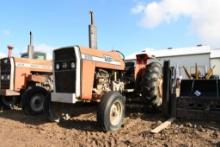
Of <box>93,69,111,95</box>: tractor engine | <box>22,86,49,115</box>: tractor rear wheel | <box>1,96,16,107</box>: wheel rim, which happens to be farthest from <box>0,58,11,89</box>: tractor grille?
<box>93,69,111,95</box>: tractor engine

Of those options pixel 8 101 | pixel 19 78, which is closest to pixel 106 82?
pixel 19 78

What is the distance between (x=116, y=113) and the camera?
23.5ft

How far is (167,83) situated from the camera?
7.93 m

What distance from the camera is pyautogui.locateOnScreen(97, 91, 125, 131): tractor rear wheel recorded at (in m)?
6.62

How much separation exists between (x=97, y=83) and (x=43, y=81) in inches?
139

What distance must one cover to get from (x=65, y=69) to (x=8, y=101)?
460cm

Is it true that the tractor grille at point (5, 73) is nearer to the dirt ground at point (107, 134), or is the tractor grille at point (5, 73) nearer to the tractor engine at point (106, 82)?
the dirt ground at point (107, 134)

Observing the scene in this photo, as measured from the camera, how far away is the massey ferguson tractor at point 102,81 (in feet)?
22.9

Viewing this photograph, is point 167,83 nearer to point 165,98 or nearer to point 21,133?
point 165,98

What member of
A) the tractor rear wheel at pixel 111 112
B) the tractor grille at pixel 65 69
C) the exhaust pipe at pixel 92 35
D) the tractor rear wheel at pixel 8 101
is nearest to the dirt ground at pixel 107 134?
the tractor rear wheel at pixel 111 112

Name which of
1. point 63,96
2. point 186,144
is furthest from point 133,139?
point 63,96

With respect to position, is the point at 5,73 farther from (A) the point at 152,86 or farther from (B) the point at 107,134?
(B) the point at 107,134

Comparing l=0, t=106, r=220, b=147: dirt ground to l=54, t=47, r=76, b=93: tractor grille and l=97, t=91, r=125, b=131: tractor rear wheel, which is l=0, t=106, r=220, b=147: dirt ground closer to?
l=97, t=91, r=125, b=131: tractor rear wheel

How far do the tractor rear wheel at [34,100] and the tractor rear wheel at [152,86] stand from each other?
9.73 feet
